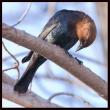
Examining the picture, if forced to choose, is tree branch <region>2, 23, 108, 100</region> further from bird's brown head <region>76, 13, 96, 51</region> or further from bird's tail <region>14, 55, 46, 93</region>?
bird's tail <region>14, 55, 46, 93</region>

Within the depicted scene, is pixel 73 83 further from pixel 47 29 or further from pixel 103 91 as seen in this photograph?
pixel 103 91

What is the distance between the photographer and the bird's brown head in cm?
254

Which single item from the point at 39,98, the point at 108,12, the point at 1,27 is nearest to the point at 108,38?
the point at 108,12

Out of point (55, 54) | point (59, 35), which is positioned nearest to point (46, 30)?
point (59, 35)

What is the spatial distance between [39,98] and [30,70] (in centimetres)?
36

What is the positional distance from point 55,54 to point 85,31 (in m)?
0.45

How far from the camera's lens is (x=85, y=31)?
2.64 meters

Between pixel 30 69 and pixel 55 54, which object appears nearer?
pixel 55 54

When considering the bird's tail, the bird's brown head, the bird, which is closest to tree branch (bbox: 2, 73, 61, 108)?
the bird

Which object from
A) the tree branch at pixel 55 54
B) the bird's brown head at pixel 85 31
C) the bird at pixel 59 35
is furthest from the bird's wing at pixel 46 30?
the tree branch at pixel 55 54

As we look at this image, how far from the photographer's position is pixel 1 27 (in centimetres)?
207

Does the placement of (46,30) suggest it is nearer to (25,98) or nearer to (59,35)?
(59,35)

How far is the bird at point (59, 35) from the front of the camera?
9.20ft

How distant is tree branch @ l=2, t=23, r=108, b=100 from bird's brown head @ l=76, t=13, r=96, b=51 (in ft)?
0.72
